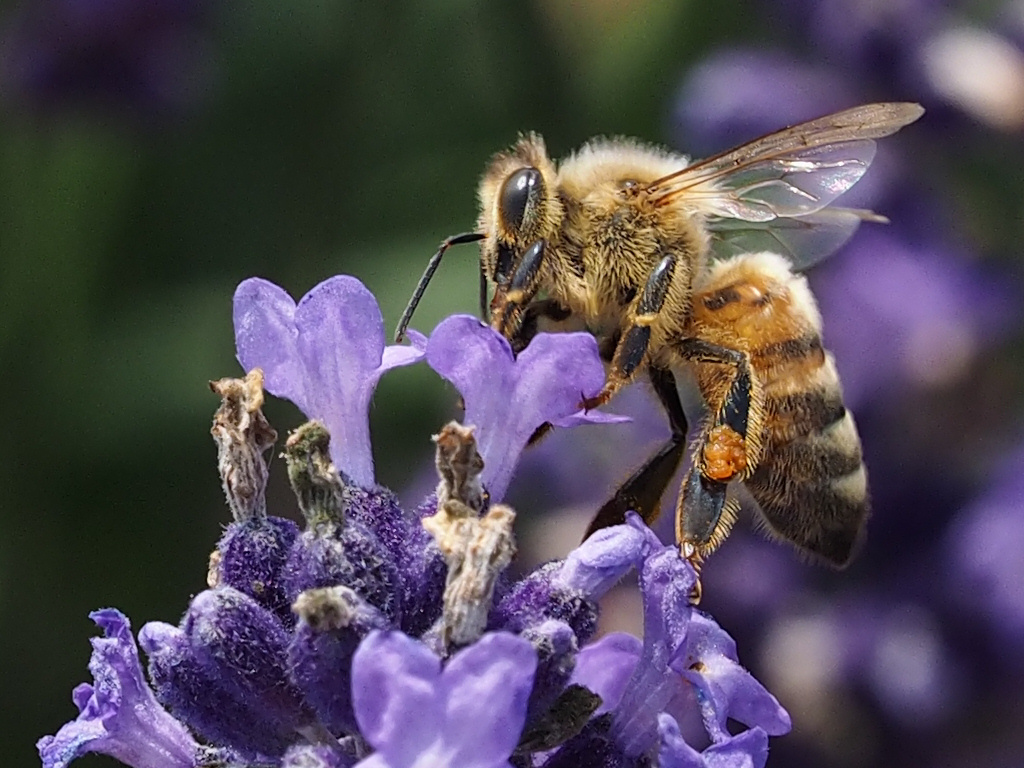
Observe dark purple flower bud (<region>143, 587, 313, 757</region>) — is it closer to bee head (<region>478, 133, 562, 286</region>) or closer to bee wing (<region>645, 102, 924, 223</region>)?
bee head (<region>478, 133, 562, 286</region>)

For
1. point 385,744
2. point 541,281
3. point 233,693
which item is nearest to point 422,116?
point 541,281

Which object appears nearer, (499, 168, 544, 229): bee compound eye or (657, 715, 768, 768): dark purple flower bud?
(657, 715, 768, 768): dark purple flower bud

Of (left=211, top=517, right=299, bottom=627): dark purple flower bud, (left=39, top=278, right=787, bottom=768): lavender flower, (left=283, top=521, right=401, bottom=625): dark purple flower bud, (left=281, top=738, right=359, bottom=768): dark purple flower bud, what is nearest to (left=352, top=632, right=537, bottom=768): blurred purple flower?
(left=39, top=278, right=787, bottom=768): lavender flower

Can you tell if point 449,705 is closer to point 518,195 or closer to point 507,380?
point 507,380

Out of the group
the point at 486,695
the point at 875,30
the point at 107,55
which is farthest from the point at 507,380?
the point at 107,55

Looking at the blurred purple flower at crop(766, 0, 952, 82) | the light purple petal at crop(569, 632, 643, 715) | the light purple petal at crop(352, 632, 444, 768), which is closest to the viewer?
the light purple petal at crop(352, 632, 444, 768)

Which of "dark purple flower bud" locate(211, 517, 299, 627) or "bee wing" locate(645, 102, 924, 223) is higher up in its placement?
"bee wing" locate(645, 102, 924, 223)
